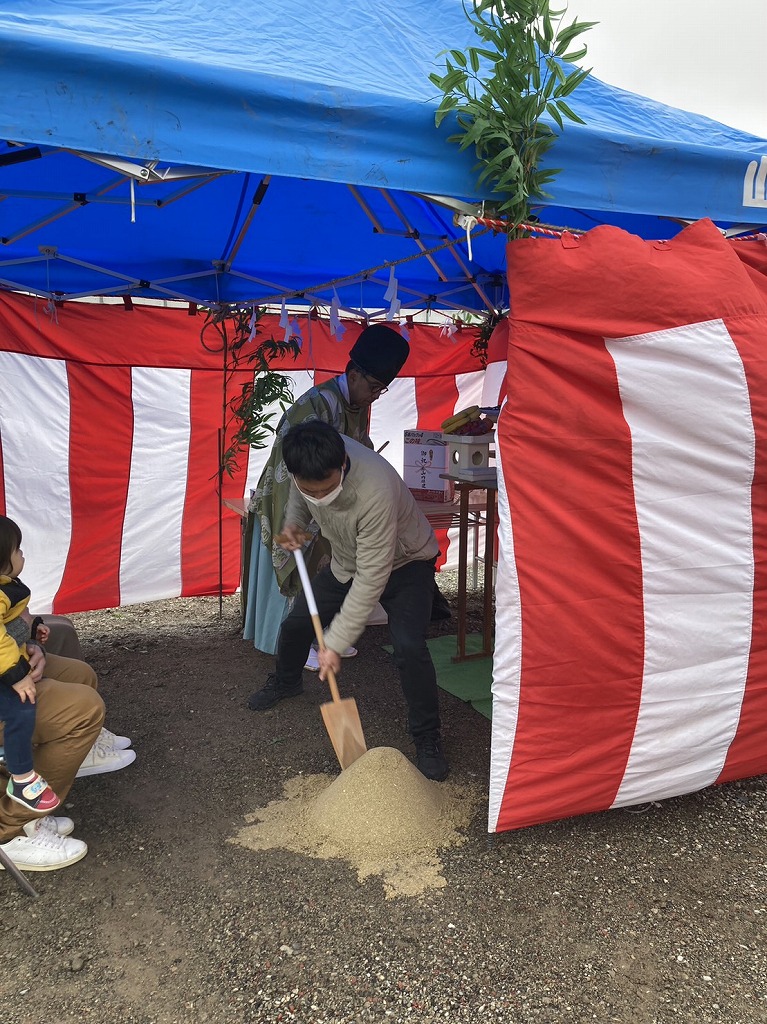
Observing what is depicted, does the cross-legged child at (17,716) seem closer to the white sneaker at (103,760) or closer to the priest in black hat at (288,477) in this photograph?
the white sneaker at (103,760)

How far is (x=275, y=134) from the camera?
6.37ft

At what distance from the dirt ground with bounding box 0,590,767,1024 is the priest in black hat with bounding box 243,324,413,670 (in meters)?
1.27

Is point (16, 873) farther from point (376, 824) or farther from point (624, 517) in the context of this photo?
point (624, 517)

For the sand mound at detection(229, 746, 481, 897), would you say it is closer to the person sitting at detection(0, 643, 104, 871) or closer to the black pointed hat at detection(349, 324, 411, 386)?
the person sitting at detection(0, 643, 104, 871)

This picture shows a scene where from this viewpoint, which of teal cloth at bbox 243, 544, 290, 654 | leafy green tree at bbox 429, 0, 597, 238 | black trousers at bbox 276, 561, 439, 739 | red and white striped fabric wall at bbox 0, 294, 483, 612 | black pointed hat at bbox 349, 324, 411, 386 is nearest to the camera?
leafy green tree at bbox 429, 0, 597, 238

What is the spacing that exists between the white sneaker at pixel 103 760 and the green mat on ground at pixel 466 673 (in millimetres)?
1624

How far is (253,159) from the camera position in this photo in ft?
6.30

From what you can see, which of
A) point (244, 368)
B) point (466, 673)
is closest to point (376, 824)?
point (466, 673)

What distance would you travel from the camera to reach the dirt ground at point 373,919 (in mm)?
1804

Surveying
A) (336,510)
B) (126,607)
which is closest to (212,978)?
(336,510)

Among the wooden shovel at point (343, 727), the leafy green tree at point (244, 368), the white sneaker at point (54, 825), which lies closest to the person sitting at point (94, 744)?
the white sneaker at point (54, 825)

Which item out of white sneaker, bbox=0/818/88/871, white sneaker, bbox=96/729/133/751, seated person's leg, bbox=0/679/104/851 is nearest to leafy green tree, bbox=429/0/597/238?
seated person's leg, bbox=0/679/104/851

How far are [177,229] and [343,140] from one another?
229 centimetres

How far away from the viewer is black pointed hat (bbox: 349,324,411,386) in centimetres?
335
